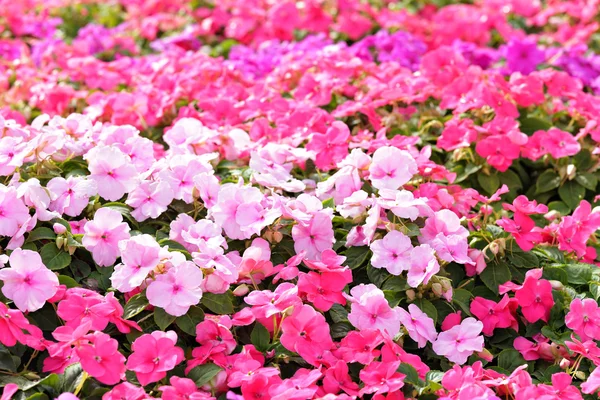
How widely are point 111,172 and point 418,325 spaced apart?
3.09ft

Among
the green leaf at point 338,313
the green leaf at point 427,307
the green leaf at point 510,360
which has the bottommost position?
the green leaf at point 510,360

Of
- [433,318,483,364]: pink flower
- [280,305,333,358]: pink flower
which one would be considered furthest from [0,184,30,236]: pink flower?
[433,318,483,364]: pink flower

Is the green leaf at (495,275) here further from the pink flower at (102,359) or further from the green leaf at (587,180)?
the pink flower at (102,359)

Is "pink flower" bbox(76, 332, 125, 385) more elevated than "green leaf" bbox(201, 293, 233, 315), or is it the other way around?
"pink flower" bbox(76, 332, 125, 385)

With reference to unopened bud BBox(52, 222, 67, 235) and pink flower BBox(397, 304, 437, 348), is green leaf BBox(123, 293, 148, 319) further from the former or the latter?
pink flower BBox(397, 304, 437, 348)

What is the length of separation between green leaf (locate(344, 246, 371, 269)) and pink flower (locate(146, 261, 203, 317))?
48cm

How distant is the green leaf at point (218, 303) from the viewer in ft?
6.80

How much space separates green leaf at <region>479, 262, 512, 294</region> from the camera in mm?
2377

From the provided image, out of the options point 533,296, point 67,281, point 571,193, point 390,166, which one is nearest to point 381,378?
point 533,296

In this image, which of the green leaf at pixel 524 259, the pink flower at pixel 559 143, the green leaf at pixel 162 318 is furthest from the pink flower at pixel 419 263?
the pink flower at pixel 559 143

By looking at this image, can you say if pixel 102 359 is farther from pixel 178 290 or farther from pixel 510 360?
pixel 510 360

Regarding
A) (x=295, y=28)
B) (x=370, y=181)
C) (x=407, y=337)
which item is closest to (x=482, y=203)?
(x=370, y=181)

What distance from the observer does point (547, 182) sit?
309 cm

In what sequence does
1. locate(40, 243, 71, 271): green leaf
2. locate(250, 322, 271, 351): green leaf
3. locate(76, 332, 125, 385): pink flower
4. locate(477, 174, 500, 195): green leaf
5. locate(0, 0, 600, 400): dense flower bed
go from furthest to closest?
locate(477, 174, 500, 195): green leaf, locate(40, 243, 71, 271): green leaf, locate(250, 322, 271, 351): green leaf, locate(0, 0, 600, 400): dense flower bed, locate(76, 332, 125, 385): pink flower
